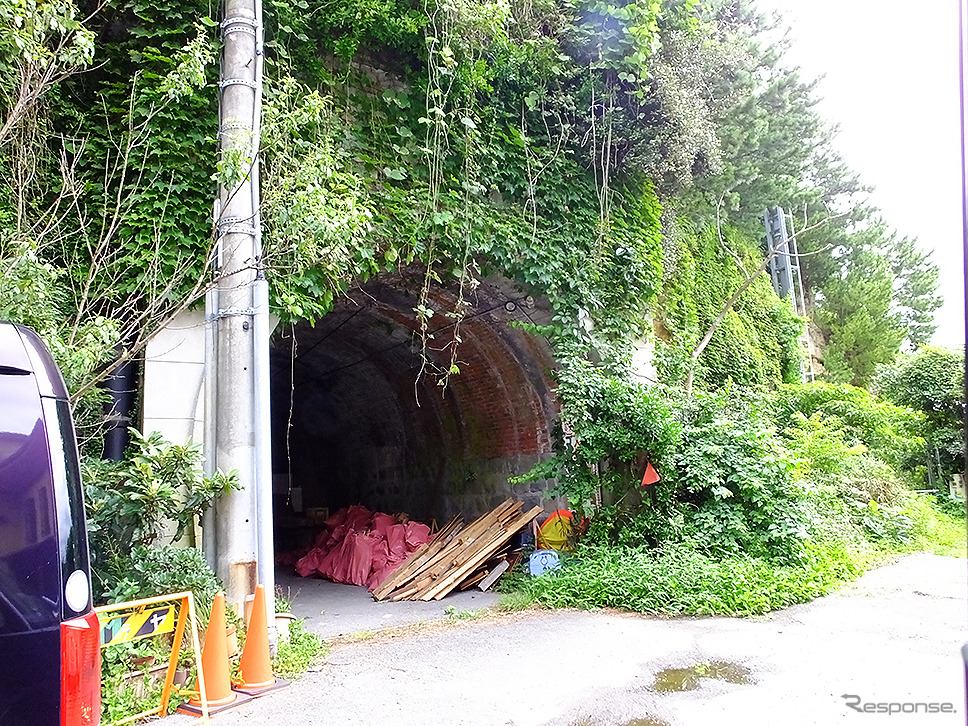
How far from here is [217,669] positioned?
4746 millimetres

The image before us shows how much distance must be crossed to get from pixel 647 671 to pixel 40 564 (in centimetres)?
427

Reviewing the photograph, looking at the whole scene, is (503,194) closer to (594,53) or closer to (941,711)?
(594,53)

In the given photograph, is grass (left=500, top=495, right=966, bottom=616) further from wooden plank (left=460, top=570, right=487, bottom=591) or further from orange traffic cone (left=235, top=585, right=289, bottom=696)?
orange traffic cone (left=235, top=585, right=289, bottom=696)

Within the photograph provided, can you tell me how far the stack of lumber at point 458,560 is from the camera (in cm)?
929

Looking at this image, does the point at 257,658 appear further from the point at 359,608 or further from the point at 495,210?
the point at 495,210

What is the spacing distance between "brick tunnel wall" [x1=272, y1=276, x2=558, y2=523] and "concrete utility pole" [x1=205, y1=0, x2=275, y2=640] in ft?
5.17

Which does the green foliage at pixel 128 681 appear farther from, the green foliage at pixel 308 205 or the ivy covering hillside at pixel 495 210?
the green foliage at pixel 308 205

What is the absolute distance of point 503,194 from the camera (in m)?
8.55

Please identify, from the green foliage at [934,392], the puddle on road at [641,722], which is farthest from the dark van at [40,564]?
the green foliage at [934,392]

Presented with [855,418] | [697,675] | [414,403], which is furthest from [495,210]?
[855,418]

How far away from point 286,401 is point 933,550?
12665mm

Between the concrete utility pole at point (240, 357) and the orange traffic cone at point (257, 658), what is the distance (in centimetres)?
Answer: 24

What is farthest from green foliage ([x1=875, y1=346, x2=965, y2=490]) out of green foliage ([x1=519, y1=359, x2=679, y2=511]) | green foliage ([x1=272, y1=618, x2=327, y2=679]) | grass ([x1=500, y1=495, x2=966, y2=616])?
green foliage ([x1=272, y1=618, x2=327, y2=679])

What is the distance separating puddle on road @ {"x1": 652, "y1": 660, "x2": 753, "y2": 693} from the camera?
4.87 meters
